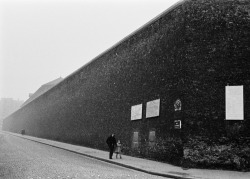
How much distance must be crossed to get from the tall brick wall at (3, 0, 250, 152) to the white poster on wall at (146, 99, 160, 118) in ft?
0.87

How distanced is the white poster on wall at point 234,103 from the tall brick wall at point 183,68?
192mm

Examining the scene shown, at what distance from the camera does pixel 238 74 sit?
14.7 meters

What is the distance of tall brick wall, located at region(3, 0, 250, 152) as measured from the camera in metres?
14.8

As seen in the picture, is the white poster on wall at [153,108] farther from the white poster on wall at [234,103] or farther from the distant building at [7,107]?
the distant building at [7,107]

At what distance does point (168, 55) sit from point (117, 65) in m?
6.37

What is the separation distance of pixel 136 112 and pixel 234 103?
6109 millimetres

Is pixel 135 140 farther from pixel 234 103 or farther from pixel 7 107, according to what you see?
pixel 7 107

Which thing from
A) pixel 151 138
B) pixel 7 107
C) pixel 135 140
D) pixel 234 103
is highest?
pixel 7 107

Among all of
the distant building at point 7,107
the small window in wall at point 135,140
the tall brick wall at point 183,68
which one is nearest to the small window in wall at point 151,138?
the tall brick wall at point 183,68

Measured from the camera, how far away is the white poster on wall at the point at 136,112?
61.5ft

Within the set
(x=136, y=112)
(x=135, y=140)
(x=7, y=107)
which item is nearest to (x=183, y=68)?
(x=136, y=112)

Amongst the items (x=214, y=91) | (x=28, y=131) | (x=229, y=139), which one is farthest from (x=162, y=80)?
(x=28, y=131)

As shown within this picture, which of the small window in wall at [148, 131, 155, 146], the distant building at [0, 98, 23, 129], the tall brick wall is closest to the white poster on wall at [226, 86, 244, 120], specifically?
the tall brick wall

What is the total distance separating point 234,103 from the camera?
14.5m
